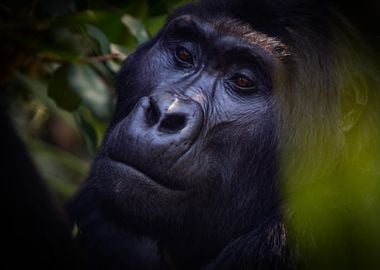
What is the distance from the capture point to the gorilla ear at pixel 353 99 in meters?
4.25

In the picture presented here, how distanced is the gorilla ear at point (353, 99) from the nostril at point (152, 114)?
948 mm

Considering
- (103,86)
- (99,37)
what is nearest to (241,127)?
(99,37)

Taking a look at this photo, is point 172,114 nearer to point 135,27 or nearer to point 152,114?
point 152,114

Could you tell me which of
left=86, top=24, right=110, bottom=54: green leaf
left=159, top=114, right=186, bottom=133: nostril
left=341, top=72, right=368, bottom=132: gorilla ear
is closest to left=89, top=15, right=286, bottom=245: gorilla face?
left=159, top=114, right=186, bottom=133: nostril

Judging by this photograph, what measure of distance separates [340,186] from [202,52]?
3.12ft

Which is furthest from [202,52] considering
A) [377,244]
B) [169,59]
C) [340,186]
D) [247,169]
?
[377,244]

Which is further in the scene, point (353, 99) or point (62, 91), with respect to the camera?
point (62, 91)

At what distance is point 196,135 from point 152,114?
22cm

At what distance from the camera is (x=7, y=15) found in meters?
4.46

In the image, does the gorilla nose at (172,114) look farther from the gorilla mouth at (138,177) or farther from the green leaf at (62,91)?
the green leaf at (62,91)

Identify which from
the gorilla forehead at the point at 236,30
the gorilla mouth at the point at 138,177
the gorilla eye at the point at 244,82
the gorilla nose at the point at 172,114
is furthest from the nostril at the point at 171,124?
the gorilla forehead at the point at 236,30

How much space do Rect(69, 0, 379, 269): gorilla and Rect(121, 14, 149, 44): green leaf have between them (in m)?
0.43

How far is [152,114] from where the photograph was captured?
13.0 feet

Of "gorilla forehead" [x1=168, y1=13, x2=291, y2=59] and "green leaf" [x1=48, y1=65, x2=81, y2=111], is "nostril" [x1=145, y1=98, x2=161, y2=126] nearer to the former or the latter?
"gorilla forehead" [x1=168, y1=13, x2=291, y2=59]
